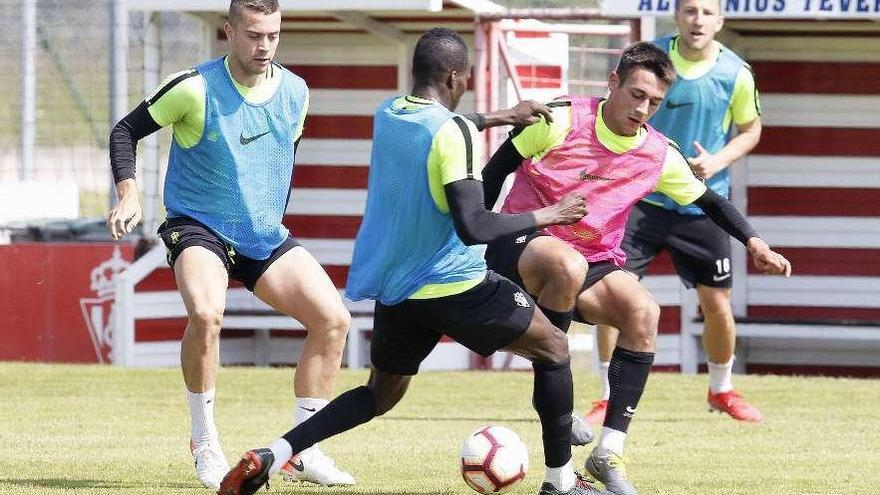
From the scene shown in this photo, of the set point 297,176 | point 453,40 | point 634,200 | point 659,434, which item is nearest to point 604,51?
point 297,176

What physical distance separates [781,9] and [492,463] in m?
7.29

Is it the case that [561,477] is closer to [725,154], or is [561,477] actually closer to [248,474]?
[248,474]

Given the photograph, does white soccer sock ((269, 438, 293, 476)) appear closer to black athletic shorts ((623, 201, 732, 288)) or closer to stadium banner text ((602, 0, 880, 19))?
black athletic shorts ((623, 201, 732, 288))

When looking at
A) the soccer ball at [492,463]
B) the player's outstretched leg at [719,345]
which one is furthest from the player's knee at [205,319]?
the player's outstretched leg at [719,345]

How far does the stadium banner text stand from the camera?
13.8 m

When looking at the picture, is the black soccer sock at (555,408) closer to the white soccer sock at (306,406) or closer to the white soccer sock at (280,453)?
the white soccer sock at (280,453)

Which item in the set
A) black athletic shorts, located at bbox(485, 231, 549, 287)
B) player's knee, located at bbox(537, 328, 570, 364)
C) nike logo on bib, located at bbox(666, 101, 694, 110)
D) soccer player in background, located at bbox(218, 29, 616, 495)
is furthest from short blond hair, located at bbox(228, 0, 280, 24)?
nike logo on bib, located at bbox(666, 101, 694, 110)

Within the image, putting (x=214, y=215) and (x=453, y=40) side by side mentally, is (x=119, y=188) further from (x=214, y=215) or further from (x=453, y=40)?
(x=453, y=40)

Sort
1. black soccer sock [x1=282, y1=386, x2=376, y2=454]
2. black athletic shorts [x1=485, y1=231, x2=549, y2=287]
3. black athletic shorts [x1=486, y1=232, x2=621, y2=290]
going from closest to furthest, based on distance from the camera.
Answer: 1. black soccer sock [x1=282, y1=386, x2=376, y2=454]
2. black athletic shorts [x1=486, y1=232, x2=621, y2=290]
3. black athletic shorts [x1=485, y1=231, x2=549, y2=287]

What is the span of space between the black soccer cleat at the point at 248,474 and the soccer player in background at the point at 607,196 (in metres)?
1.67

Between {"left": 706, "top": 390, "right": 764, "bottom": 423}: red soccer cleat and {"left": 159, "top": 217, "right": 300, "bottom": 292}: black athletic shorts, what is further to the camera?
{"left": 706, "top": 390, "right": 764, "bottom": 423}: red soccer cleat

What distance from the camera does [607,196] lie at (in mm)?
8328

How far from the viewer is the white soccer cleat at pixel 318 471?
8.02m

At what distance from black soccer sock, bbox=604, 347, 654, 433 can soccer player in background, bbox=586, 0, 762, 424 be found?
98.7 inches
